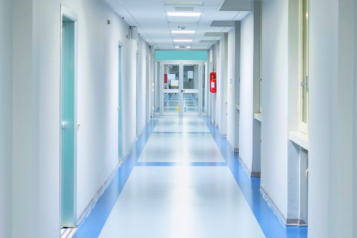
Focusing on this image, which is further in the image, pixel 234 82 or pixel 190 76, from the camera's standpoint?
pixel 190 76

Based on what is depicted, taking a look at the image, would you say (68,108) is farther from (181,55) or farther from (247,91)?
(181,55)

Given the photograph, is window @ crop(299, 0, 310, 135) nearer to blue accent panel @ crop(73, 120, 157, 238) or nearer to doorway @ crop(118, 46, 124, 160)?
blue accent panel @ crop(73, 120, 157, 238)

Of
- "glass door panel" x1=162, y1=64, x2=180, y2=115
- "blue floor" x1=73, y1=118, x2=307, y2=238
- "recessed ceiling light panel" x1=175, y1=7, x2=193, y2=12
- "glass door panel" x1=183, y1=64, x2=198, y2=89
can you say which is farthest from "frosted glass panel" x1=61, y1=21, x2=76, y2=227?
"glass door panel" x1=183, y1=64, x2=198, y2=89

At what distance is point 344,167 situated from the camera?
2762 millimetres

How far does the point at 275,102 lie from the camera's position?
5.43 metres

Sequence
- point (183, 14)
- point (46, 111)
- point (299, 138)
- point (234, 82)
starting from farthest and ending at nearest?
point (234, 82)
point (183, 14)
point (299, 138)
point (46, 111)

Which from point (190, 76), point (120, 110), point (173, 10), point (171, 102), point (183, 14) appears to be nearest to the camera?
point (173, 10)

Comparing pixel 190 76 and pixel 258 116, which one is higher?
pixel 190 76

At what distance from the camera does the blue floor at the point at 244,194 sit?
4.59 m

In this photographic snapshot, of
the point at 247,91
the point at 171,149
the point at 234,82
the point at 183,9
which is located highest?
the point at 183,9

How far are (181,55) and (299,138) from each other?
1494cm

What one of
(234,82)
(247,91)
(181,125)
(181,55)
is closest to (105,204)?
(247,91)

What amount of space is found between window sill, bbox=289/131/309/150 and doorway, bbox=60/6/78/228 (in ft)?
7.68

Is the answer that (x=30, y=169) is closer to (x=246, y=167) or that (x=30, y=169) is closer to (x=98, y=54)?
(x=98, y=54)
